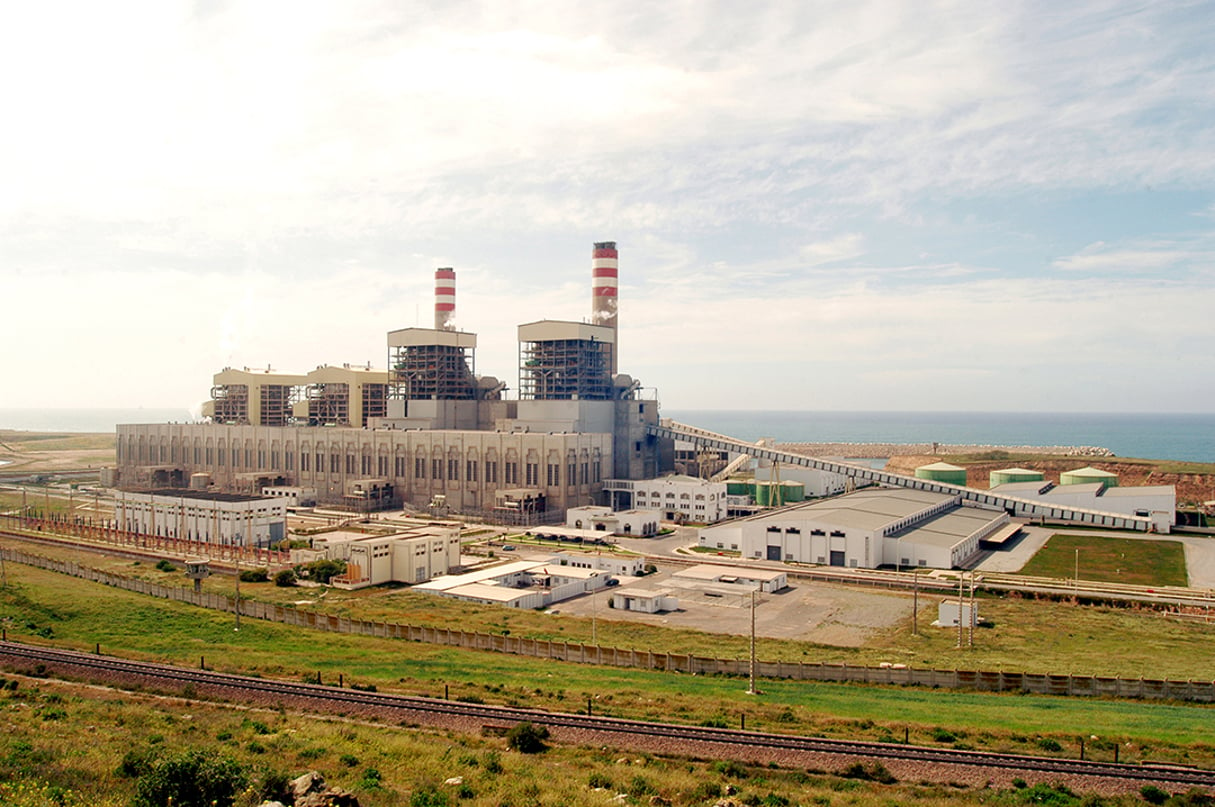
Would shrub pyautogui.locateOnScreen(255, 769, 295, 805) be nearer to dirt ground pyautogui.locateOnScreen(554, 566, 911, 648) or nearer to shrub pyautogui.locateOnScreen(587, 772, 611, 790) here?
shrub pyautogui.locateOnScreen(587, 772, 611, 790)

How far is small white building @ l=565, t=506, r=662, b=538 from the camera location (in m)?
89.1

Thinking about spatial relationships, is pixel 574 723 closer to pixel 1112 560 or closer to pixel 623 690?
pixel 623 690

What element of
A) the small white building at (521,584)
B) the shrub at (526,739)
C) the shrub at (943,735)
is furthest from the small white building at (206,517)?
the shrub at (943,735)

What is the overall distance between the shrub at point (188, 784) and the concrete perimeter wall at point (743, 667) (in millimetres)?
24125

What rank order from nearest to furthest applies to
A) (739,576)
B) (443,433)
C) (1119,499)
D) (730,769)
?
1. (730,769)
2. (739,576)
3. (1119,499)
4. (443,433)

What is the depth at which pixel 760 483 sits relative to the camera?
368 feet

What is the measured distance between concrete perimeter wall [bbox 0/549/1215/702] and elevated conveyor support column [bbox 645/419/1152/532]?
2566 inches

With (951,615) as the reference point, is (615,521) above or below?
above

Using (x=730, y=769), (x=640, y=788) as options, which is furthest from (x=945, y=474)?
(x=640, y=788)

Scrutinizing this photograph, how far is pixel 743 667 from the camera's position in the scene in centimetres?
4025

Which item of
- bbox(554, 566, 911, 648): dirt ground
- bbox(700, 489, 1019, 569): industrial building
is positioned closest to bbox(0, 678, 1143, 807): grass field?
bbox(554, 566, 911, 648): dirt ground

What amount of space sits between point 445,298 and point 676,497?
55.2 metres

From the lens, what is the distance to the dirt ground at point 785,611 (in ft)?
170

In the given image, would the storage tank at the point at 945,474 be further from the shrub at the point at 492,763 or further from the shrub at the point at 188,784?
the shrub at the point at 188,784
